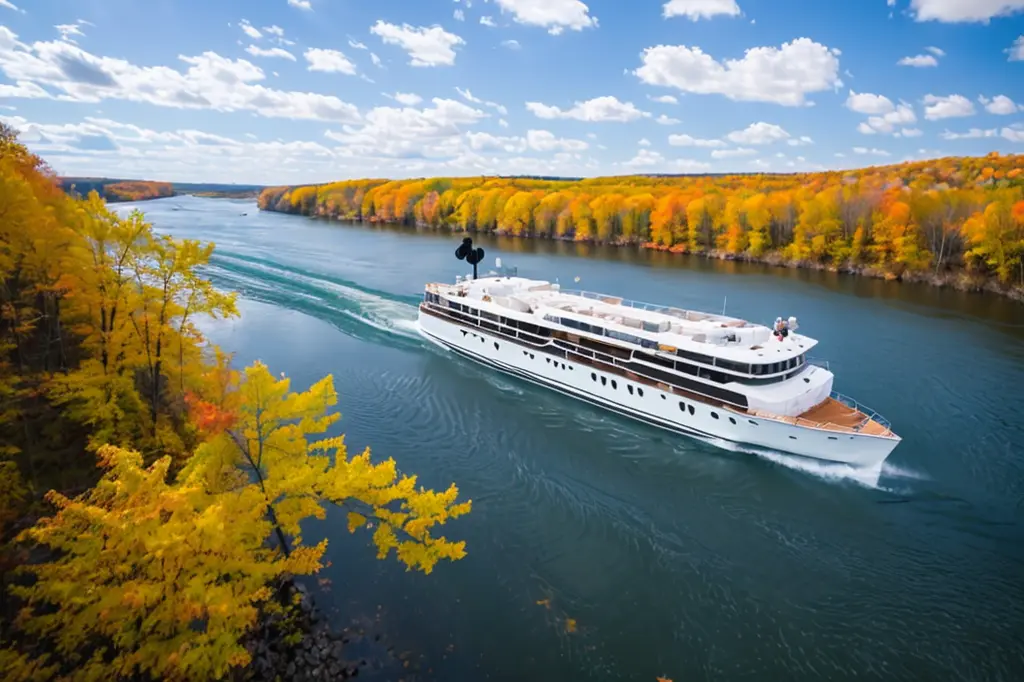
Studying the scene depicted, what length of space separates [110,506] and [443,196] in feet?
407

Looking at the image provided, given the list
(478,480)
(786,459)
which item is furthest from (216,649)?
(786,459)

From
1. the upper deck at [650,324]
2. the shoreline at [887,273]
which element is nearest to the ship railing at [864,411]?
the upper deck at [650,324]

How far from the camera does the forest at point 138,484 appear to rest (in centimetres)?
1064

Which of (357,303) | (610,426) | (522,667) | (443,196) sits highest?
(443,196)

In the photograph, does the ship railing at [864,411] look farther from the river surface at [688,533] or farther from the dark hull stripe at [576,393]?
the dark hull stripe at [576,393]

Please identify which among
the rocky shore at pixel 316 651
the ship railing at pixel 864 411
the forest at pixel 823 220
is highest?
the forest at pixel 823 220

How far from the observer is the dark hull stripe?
28.6m

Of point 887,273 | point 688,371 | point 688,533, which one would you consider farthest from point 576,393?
point 887,273

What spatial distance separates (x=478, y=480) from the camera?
24.5 m

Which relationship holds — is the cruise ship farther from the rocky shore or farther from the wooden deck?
the rocky shore

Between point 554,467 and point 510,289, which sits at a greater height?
point 510,289

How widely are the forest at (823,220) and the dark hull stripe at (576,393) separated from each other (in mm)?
50696

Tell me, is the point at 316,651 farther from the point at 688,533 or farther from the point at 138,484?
the point at 688,533

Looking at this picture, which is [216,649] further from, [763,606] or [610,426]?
[610,426]
